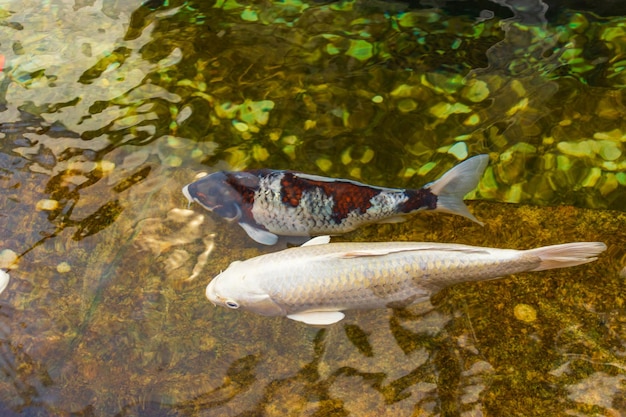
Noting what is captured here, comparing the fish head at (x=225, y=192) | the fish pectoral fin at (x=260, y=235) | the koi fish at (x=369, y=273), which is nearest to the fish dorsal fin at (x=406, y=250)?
the koi fish at (x=369, y=273)

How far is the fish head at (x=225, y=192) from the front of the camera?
433 centimetres

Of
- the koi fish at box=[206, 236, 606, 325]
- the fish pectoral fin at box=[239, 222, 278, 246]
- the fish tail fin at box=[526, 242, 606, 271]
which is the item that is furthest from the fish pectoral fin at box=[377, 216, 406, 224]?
the fish tail fin at box=[526, 242, 606, 271]

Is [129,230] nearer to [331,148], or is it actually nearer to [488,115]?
[331,148]

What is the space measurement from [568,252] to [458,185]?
99 centimetres

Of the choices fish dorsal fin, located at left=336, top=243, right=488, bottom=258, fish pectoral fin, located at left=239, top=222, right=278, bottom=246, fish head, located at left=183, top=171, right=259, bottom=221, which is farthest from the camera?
fish head, located at left=183, top=171, right=259, bottom=221

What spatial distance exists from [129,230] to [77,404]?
1.43 m

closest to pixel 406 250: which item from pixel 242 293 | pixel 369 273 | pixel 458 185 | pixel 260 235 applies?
pixel 369 273

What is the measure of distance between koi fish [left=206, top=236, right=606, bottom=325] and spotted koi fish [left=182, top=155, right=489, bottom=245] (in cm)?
61

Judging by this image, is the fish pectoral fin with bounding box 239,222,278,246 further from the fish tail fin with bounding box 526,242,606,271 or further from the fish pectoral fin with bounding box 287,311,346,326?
the fish tail fin with bounding box 526,242,606,271

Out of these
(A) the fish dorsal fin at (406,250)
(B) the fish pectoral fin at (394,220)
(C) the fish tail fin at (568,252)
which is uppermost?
(C) the fish tail fin at (568,252)

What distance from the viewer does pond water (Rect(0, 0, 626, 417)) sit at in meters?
3.50

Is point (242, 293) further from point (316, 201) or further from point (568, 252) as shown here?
point (568, 252)

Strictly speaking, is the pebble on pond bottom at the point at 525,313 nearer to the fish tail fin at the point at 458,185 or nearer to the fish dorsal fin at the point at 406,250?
the fish dorsal fin at the point at 406,250

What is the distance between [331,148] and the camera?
4.98m
